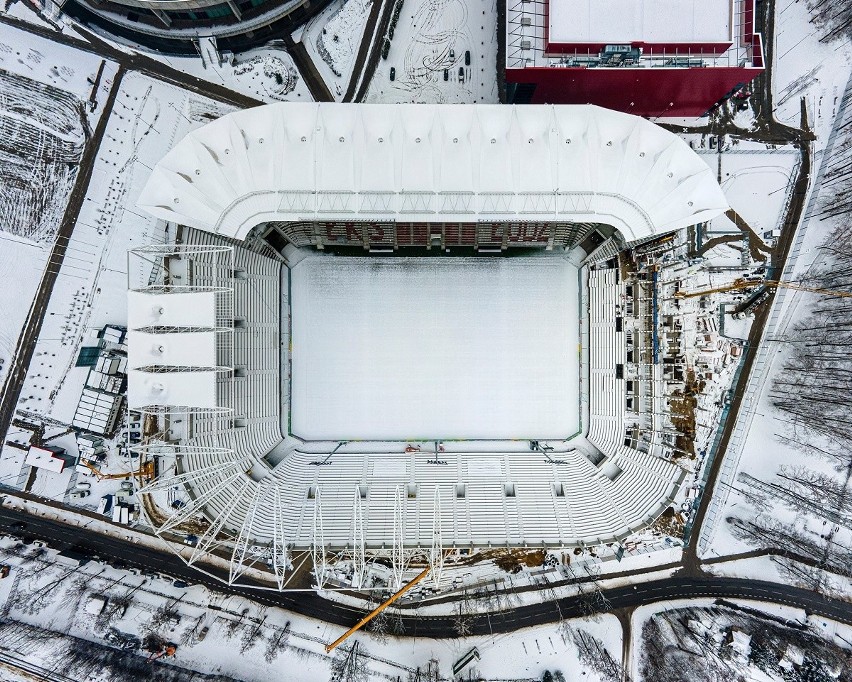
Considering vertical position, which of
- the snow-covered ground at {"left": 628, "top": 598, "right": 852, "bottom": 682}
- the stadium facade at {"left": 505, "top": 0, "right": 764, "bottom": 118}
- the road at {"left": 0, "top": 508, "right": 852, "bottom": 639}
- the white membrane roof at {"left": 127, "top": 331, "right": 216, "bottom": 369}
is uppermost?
the stadium facade at {"left": 505, "top": 0, "right": 764, "bottom": 118}

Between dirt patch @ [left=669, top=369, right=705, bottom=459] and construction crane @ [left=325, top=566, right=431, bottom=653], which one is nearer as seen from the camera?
construction crane @ [left=325, top=566, right=431, bottom=653]

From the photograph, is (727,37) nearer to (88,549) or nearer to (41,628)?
(88,549)

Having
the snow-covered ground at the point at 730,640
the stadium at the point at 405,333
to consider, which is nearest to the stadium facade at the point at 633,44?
the stadium at the point at 405,333

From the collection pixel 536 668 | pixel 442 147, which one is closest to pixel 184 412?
pixel 442 147

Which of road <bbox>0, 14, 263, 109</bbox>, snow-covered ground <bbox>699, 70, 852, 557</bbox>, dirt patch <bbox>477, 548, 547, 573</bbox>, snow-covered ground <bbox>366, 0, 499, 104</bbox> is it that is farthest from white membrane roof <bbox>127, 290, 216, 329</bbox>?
snow-covered ground <bbox>699, 70, 852, 557</bbox>

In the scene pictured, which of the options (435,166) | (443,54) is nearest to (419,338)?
(435,166)

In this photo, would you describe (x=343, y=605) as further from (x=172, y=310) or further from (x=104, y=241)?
(x=104, y=241)

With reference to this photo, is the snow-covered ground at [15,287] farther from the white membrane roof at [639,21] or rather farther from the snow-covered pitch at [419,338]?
the white membrane roof at [639,21]

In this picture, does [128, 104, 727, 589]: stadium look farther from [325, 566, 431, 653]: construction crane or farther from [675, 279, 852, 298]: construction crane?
[675, 279, 852, 298]: construction crane
